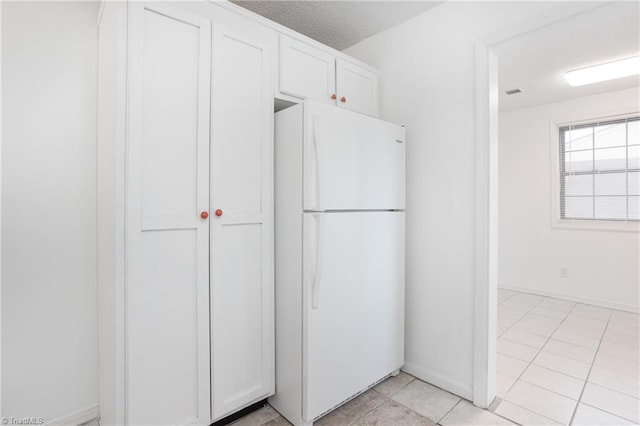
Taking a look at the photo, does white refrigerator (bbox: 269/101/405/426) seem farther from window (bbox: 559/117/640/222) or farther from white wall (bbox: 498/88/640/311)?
window (bbox: 559/117/640/222)

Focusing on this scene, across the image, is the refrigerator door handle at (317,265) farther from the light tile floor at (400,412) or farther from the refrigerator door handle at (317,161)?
the light tile floor at (400,412)

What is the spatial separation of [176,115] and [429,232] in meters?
1.73

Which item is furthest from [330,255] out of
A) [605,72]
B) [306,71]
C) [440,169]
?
[605,72]

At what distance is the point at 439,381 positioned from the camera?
2182 mm

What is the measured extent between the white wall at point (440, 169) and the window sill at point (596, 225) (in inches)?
117

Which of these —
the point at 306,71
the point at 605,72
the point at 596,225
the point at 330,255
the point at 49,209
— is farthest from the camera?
the point at 596,225

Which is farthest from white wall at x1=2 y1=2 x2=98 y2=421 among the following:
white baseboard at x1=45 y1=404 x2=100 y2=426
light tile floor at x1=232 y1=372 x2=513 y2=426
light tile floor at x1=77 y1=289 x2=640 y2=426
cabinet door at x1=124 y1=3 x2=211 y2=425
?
light tile floor at x1=232 y1=372 x2=513 y2=426

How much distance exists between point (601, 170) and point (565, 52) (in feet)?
6.60

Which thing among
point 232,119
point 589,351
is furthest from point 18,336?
point 589,351

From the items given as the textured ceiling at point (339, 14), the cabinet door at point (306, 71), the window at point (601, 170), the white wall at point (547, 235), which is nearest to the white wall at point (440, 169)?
the textured ceiling at point (339, 14)

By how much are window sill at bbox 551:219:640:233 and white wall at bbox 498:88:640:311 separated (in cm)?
4

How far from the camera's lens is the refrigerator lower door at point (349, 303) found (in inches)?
69.2

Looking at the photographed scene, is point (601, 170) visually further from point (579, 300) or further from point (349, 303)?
point (349, 303)

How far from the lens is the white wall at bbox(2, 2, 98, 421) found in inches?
64.2
